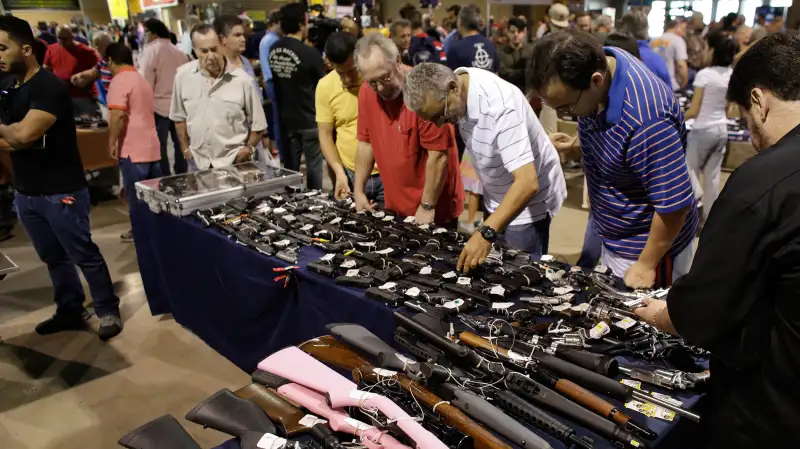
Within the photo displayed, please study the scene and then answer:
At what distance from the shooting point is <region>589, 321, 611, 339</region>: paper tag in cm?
163

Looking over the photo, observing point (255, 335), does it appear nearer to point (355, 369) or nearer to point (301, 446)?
point (355, 369)

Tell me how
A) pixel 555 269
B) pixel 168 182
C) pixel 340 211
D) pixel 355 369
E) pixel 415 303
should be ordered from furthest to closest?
pixel 168 182 → pixel 340 211 → pixel 555 269 → pixel 415 303 → pixel 355 369

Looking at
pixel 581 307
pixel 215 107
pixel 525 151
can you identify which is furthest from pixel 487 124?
pixel 215 107

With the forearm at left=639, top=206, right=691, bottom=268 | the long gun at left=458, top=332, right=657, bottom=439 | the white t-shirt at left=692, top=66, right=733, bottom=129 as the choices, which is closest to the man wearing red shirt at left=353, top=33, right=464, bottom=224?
the forearm at left=639, top=206, right=691, bottom=268

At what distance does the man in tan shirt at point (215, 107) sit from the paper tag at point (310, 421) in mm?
2661

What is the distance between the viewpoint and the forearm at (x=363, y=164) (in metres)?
3.15

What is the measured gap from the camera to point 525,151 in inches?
85.6

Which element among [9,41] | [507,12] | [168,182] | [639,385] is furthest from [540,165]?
[507,12]

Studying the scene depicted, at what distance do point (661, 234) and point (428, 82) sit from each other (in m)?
1.01

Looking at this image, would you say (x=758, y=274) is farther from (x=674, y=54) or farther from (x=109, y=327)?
(x=674, y=54)

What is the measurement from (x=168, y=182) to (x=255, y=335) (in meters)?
1.24

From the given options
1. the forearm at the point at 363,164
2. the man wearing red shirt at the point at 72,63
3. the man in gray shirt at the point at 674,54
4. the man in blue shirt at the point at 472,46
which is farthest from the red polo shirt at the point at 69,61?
the man in gray shirt at the point at 674,54

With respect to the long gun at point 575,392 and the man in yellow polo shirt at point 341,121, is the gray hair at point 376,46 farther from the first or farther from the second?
the long gun at point 575,392

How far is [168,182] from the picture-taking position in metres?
3.40
